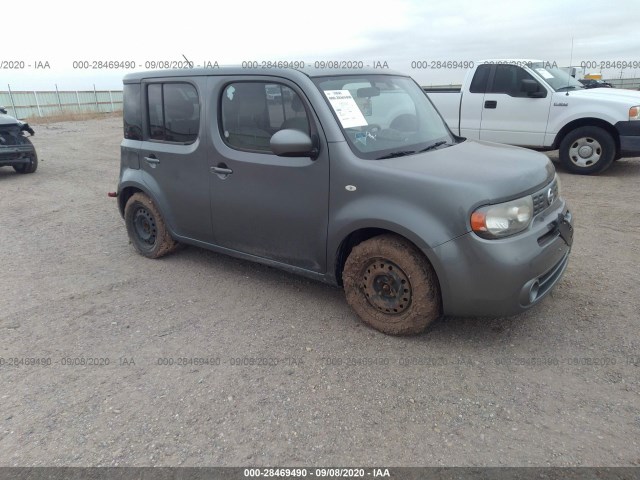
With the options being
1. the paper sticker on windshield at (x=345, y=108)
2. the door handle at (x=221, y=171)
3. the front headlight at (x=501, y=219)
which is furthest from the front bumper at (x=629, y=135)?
the door handle at (x=221, y=171)

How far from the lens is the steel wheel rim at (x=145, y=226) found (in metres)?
4.96

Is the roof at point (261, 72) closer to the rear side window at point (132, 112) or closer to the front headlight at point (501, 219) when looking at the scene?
the rear side window at point (132, 112)

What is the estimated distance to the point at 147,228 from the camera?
5.08 metres

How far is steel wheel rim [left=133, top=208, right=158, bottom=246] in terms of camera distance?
4.96 metres

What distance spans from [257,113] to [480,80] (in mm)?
6434

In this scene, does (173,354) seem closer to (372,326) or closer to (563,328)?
(372,326)

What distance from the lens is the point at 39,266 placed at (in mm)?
4934

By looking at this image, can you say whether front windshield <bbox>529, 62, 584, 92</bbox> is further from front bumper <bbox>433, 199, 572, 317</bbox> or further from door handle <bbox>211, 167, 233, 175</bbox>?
door handle <bbox>211, 167, 233, 175</bbox>

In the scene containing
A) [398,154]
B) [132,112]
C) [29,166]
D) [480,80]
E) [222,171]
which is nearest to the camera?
[398,154]

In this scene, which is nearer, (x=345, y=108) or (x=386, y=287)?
(x=386, y=287)

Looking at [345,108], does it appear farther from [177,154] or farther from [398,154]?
[177,154]

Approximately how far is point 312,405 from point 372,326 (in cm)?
91

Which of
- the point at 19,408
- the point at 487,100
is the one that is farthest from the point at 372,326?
the point at 487,100

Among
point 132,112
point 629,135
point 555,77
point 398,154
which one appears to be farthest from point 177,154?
point 555,77
